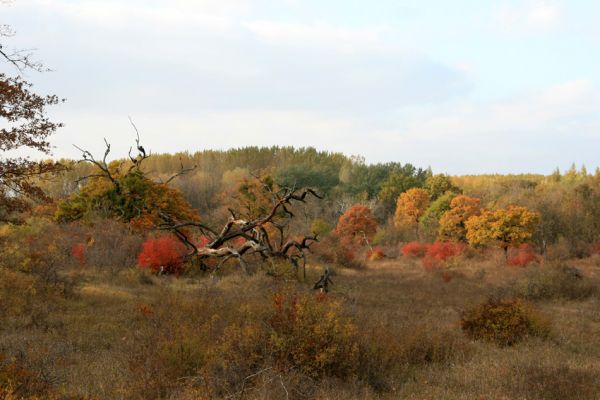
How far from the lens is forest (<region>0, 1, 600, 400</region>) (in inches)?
297

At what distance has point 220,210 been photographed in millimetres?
54594

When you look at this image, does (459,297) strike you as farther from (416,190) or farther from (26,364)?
(416,190)

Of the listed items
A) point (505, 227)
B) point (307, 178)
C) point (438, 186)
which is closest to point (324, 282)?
point (505, 227)

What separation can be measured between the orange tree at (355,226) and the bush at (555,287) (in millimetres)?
26704

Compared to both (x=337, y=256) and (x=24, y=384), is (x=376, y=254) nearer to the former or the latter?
(x=337, y=256)

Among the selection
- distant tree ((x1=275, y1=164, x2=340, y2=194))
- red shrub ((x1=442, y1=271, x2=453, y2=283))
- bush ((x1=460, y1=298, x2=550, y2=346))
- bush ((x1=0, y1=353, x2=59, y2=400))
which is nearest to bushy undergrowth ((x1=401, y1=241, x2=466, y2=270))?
red shrub ((x1=442, y1=271, x2=453, y2=283))

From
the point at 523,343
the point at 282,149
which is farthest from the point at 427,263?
the point at 282,149

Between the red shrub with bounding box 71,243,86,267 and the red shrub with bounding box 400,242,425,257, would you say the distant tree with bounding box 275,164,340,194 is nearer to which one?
the red shrub with bounding box 400,242,425,257

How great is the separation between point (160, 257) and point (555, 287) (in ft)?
53.3

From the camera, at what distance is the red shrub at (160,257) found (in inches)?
910

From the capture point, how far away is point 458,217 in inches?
1713

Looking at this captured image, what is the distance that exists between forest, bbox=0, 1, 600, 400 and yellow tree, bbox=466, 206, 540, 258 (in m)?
0.11

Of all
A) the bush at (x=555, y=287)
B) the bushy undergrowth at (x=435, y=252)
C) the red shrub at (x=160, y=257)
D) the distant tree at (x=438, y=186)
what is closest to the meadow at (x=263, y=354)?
the bush at (x=555, y=287)

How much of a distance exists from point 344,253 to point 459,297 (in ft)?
40.8
